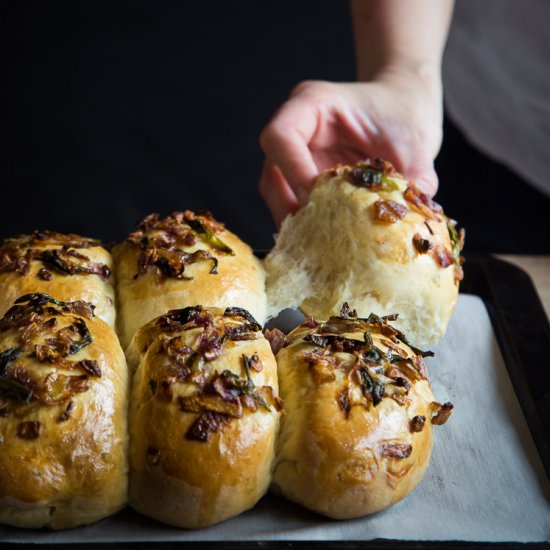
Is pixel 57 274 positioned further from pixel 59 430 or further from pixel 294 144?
pixel 294 144

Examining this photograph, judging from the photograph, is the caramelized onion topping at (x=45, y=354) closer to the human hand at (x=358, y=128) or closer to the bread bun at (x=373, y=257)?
the bread bun at (x=373, y=257)

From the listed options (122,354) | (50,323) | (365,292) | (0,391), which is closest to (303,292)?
(365,292)

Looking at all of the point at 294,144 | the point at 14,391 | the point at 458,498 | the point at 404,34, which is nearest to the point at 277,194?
the point at 294,144

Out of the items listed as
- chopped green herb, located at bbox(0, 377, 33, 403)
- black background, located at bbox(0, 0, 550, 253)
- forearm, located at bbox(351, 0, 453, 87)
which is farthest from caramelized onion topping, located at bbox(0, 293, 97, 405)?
black background, located at bbox(0, 0, 550, 253)

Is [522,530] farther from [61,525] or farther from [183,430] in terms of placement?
[61,525]

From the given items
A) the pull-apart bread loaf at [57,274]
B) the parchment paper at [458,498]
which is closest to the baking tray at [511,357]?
the parchment paper at [458,498]

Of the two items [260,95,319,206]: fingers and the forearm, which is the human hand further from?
the forearm

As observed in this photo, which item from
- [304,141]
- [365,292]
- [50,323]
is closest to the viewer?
[50,323]
